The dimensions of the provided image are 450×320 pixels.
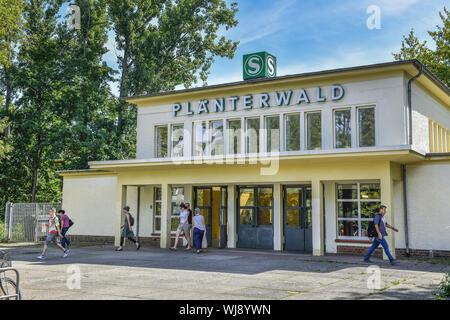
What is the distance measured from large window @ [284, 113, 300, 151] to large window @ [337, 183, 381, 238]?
7.94 ft

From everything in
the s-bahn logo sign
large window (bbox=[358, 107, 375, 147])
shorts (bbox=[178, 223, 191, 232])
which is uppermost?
the s-bahn logo sign

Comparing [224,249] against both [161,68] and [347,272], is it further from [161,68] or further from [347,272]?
[161,68]

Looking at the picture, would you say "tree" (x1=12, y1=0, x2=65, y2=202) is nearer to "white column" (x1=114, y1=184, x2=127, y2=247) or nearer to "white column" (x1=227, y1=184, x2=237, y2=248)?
"white column" (x1=114, y1=184, x2=127, y2=247)

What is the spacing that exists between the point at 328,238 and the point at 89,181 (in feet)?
40.5

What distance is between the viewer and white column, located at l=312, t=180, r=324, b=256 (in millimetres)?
16422

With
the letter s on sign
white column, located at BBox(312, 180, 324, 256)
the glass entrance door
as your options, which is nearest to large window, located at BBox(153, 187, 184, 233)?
A: the glass entrance door

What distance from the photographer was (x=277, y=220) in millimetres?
18266

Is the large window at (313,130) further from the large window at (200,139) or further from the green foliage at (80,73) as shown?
the green foliage at (80,73)

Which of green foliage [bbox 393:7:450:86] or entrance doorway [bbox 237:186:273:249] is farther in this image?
green foliage [bbox 393:7:450:86]

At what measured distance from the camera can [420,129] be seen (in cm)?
1823

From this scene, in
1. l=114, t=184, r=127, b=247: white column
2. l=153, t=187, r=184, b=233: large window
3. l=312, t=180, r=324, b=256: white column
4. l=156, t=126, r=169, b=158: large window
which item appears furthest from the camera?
l=156, t=126, r=169, b=158: large window

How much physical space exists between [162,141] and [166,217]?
407 centimetres

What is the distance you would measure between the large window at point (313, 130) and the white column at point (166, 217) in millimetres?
6170

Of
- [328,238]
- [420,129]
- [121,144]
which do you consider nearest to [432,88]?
[420,129]
